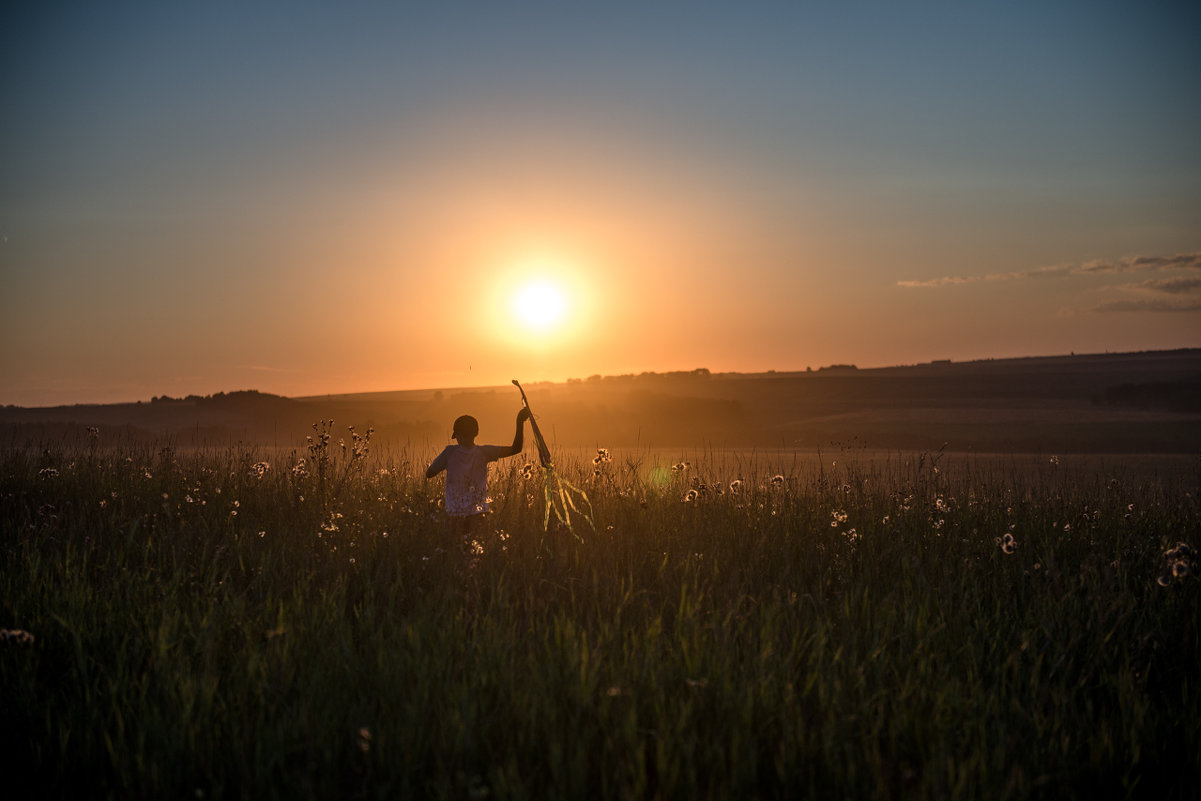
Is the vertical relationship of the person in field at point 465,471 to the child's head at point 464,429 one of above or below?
below

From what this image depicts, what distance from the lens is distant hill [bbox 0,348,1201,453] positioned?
25.7 meters

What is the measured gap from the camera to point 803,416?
1644 inches

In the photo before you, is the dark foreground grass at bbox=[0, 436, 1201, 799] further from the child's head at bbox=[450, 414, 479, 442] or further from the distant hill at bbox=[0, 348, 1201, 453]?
the distant hill at bbox=[0, 348, 1201, 453]

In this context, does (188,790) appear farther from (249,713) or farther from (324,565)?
(324,565)

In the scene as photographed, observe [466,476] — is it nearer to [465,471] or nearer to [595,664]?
[465,471]

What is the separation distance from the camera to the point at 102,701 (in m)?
3.20

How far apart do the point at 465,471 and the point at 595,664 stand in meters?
2.91

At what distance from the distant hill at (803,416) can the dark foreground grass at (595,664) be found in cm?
714

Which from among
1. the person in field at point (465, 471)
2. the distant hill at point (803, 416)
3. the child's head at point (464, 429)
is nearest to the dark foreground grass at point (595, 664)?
the person in field at point (465, 471)

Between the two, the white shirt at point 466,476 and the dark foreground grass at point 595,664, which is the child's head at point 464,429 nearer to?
the white shirt at point 466,476

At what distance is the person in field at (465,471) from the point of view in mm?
5805

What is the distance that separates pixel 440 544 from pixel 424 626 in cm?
207

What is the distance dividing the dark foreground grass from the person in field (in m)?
0.31

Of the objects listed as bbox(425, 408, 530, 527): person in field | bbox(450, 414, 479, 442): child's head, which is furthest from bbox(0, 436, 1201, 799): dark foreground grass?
bbox(450, 414, 479, 442): child's head
